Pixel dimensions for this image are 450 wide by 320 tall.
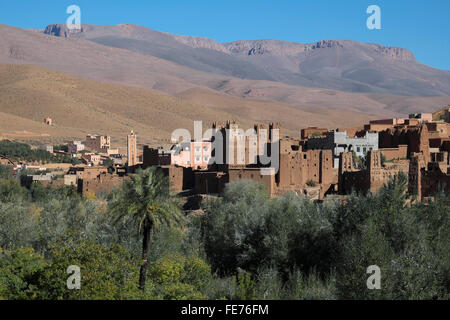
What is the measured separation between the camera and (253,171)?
3791 cm

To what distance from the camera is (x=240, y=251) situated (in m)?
25.5

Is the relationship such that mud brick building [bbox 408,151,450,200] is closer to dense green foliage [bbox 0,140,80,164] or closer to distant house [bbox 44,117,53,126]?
dense green foliage [bbox 0,140,80,164]

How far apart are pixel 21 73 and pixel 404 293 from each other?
5451 inches

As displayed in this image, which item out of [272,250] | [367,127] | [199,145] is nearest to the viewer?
[272,250]

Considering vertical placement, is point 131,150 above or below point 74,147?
below

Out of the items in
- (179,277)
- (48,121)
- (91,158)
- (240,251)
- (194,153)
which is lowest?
(179,277)

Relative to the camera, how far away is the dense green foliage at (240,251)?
18250mm

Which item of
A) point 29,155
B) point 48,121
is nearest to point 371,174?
point 29,155

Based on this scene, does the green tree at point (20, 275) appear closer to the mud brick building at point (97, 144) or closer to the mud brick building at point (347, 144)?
the mud brick building at point (347, 144)

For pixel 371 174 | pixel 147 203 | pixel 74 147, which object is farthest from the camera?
pixel 74 147

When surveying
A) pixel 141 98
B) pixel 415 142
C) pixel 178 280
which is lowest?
pixel 178 280

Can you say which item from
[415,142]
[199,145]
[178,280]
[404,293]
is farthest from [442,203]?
[199,145]

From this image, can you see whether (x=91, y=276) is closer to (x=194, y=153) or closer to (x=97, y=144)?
(x=194, y=153)

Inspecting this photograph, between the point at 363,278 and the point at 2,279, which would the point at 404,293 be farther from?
the point at 2,279
